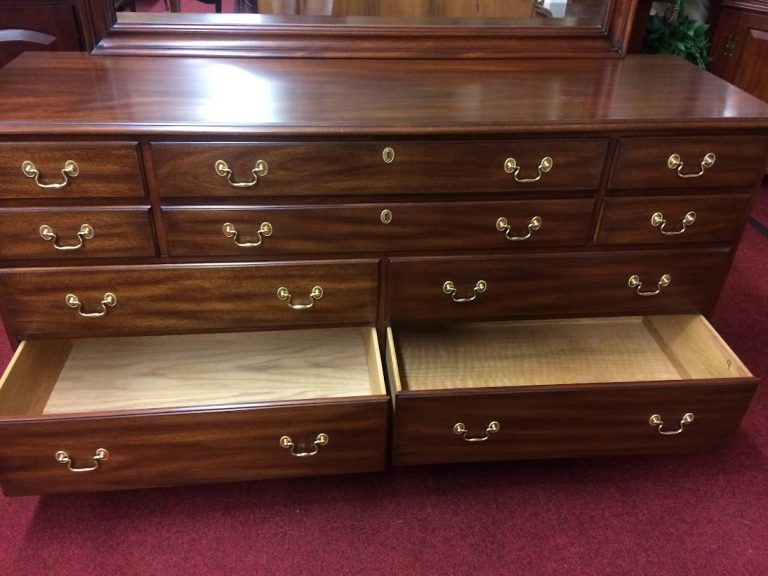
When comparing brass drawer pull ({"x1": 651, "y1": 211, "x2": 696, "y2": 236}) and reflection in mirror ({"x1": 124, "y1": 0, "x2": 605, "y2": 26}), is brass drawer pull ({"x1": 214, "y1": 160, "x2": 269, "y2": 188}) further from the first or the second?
brass drawer pull ({"x1": 651, "y1": 211, "x2": 696, "y2": 236})

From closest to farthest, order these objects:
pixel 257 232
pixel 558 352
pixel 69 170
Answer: pixel 69 170
pixel 257 232
pixel 558 352

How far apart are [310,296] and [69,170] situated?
1.54 ft

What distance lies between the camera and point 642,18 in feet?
4.91

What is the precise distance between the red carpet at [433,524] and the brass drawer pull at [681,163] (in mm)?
645

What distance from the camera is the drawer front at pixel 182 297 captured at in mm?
1161

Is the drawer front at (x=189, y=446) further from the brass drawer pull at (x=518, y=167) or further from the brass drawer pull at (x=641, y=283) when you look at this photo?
the brass drawer pull at (x=641, y=283)

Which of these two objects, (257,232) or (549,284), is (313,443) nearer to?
(257,232)

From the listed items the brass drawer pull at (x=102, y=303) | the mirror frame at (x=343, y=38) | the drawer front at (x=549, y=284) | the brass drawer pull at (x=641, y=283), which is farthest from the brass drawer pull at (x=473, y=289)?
the brass drawer pull at (x=102, y=303)

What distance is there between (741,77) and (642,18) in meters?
1.11

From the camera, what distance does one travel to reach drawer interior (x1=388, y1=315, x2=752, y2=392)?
4.50ft

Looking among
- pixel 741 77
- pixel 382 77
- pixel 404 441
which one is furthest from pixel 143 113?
pixel 741 77

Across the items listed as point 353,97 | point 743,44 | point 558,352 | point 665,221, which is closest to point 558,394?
point 558,352

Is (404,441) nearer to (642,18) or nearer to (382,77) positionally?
(382,77)

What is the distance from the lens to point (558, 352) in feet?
4.82
